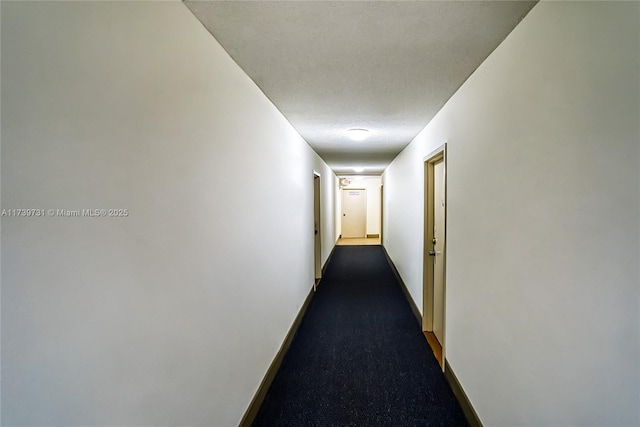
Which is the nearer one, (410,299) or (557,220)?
(557,220)

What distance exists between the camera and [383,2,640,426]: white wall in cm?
81

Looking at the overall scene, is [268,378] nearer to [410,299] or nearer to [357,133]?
[410,299]

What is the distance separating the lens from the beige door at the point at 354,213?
11109 mm

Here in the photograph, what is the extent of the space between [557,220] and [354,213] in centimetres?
1009

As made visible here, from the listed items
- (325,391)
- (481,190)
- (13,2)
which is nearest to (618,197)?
(481,190)

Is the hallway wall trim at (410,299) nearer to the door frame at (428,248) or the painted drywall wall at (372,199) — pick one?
the door frame at (428,248)

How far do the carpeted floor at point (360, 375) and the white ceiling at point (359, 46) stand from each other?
2.30 m

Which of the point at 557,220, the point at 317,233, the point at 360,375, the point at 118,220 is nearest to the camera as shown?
the point at 118,220

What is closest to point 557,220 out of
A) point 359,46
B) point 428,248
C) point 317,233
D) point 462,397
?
point 359,46

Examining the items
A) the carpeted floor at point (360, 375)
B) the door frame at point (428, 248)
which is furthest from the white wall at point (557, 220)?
the door frame at point (428, 248)

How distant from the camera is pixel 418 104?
2.41 m

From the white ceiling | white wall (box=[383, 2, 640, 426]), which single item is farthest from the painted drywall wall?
white wall (box=[383, 2, 640, 426])

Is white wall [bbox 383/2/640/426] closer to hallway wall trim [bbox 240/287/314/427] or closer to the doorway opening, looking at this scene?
A: hallway wall trim [bbox 240/287/314/427]

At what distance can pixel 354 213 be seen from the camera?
438 inches
